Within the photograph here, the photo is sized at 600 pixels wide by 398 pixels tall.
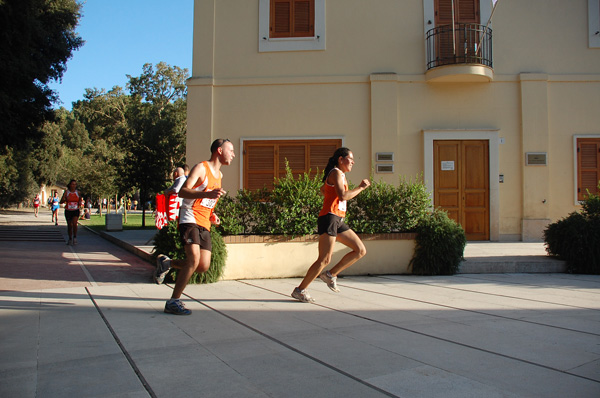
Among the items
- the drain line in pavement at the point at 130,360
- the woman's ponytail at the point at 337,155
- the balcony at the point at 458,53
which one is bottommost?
the drain line in pavement at the point at 130,360

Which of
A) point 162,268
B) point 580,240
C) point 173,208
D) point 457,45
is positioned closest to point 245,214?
point 162,268

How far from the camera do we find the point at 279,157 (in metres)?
12.5

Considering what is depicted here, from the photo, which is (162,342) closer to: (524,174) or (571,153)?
(524,174)

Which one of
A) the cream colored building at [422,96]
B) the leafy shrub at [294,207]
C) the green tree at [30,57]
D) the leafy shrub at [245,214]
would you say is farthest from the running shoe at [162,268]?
the green tree at [30,57]

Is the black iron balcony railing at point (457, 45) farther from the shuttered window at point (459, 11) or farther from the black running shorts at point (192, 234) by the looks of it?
the black running shorts at point (192, 234)

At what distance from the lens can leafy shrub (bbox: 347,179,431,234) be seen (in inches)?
320

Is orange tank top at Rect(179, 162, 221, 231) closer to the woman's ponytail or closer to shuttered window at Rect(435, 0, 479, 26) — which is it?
the woman's ponytail

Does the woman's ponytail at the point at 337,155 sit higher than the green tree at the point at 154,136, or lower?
lower

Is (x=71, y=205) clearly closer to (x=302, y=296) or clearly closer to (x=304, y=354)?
(x=302, y=296)

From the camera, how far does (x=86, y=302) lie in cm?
586

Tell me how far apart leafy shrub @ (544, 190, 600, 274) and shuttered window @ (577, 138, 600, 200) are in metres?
3.86

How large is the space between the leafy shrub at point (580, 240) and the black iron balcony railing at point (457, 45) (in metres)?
4.97

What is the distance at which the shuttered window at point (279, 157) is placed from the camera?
12375 millimetres

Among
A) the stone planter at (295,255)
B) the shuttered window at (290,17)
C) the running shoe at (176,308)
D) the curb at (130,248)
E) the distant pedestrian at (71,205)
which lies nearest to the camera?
the running shoe at (176,308)
